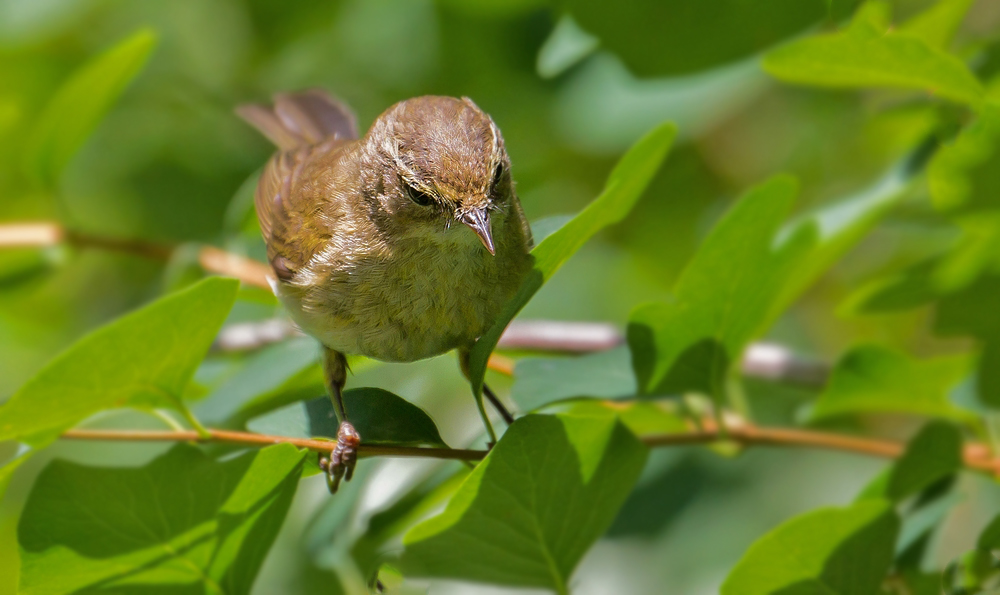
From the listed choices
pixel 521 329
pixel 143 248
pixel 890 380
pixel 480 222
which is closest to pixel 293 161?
pixel 143 248

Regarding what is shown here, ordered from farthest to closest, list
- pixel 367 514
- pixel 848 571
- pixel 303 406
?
1. pixel 367 514
2. pixel 303 406
3. pixel 848 571

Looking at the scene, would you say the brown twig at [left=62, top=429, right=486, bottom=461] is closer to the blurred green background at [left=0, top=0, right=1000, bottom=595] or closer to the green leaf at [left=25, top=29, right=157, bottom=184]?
the blurred green background at [left=0, top=0, right=1000, bottom=595]

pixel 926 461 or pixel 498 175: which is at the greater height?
pixel 498 175

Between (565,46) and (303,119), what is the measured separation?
4.27 feet

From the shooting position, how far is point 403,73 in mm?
4250

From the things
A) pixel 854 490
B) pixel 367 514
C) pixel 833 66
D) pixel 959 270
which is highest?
pixel 833 66

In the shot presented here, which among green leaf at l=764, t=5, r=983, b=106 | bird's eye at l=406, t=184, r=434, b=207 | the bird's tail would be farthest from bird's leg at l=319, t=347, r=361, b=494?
the bird's tail

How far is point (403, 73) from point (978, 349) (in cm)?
259

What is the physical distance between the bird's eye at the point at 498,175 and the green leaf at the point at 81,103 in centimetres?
157

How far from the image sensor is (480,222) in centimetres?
228

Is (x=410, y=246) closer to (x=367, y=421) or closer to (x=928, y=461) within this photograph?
(x=367, y=421)

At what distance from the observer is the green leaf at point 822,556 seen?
1926 millimetres

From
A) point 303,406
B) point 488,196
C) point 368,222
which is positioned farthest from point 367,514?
point 488,196

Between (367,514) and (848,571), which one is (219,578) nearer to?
(367,514)
